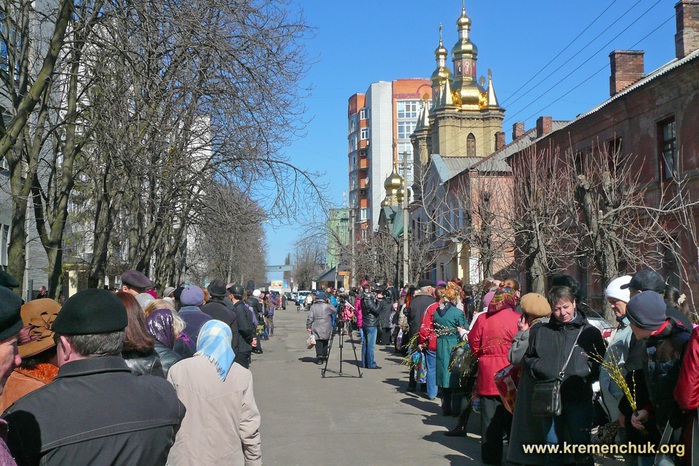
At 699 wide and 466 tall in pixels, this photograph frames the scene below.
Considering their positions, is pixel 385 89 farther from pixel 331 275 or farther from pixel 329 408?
pixel 329 408

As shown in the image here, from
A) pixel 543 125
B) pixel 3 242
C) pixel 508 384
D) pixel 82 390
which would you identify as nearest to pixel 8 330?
pixel 82 390

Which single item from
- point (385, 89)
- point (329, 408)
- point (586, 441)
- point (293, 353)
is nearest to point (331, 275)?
point (385, 89)

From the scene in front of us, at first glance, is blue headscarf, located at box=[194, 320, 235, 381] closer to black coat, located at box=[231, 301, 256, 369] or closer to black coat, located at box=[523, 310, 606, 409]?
black coat, located at box=[523, 310, 606, 409]

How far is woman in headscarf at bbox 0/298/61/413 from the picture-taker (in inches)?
159

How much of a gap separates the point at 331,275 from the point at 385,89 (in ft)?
136

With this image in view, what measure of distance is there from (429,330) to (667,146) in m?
16.8

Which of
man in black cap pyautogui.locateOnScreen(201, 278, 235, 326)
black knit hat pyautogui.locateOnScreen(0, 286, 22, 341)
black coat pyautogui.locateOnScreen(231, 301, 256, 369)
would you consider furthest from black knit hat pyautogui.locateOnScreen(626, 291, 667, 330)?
black coat pyautogui.locateOnScreen(231, 301, 256, 369)

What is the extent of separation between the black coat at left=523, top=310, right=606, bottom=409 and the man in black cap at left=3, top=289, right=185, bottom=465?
417cm

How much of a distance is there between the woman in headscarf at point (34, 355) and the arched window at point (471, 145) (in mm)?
68601

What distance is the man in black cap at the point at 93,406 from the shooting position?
9.20 ft

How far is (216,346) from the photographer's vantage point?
17.1 feet

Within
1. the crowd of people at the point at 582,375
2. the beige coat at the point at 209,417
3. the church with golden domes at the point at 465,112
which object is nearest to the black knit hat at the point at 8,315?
the beige coat at the point at 209,417

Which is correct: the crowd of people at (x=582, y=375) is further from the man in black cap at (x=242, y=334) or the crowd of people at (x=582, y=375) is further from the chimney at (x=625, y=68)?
the chimney at (x=625, y=68)

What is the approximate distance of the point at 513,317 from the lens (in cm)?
879
